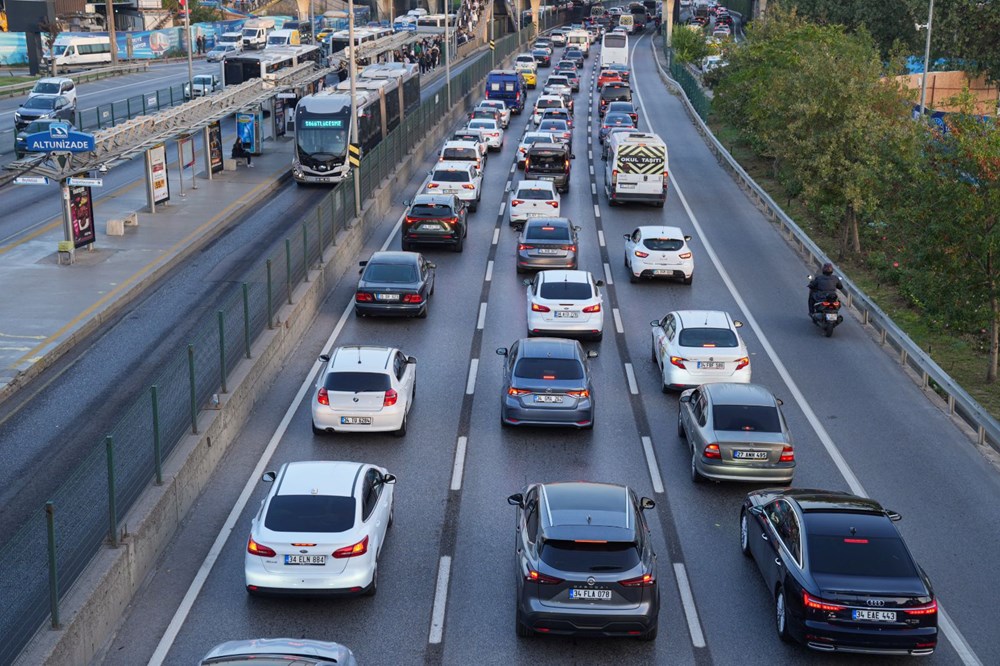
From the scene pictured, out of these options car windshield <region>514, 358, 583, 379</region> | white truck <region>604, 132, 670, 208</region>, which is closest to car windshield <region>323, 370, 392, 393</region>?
car windshield <region>514, 358, 583, 379</region>

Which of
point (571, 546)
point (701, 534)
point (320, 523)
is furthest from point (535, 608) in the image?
point (701, 534)

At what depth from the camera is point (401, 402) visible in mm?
20375

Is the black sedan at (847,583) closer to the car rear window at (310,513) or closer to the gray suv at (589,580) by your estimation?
the gray suv at (589,580)

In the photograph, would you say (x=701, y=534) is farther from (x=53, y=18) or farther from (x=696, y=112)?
(x=53, y=18)

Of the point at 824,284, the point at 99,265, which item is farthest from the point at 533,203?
the point at 99,265

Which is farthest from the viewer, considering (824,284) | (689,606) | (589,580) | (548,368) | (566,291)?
(824,284)

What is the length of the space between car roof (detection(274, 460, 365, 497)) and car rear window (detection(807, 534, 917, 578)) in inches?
218

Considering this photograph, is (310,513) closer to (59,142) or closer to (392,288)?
(392,288)

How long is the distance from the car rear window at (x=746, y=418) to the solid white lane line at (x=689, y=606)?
3000 millimetres

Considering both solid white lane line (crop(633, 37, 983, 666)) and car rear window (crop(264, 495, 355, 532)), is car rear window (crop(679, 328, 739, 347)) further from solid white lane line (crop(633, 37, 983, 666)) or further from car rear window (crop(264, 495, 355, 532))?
car rear window (crop(264, 495, 355, 532))

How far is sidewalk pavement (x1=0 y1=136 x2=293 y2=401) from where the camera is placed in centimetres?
2478

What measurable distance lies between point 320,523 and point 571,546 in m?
3.09

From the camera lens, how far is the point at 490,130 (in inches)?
2169

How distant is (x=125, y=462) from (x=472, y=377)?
9.56 m
